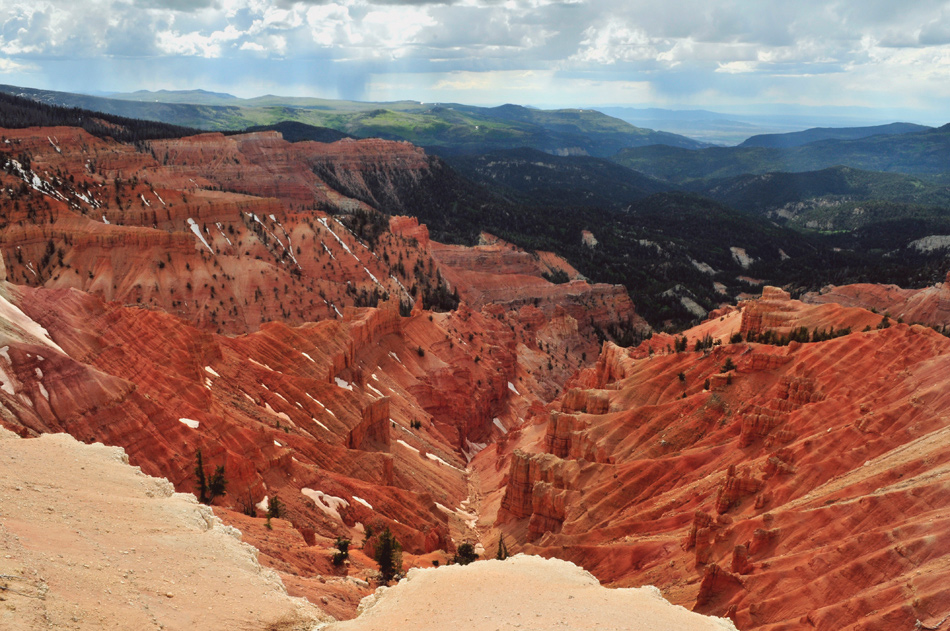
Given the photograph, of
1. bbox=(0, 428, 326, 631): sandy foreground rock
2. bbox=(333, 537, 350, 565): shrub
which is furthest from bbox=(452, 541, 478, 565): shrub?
bbox=(0, 428, 326, 631): sandy foreground rock

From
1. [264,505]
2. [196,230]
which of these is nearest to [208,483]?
[264,505]

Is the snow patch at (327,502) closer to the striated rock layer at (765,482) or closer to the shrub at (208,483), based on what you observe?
the shrub at (208,483)

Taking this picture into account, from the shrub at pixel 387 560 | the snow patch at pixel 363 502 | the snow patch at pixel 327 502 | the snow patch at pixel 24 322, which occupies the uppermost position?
the snow patch at pixel 24 322

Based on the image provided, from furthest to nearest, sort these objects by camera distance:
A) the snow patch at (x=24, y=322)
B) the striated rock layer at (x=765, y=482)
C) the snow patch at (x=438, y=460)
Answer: the snow patch at (x=438, y=460) → the snow patch at (x=24, y=322) → the striated rock layer at (x=765, y=482)

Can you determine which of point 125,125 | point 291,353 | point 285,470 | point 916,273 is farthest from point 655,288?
point 125,125

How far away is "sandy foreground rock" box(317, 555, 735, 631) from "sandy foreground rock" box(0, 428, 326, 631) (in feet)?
8.16

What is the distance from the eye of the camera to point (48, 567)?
52.6 feet

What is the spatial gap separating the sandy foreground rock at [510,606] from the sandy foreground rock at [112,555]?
2.49 metres

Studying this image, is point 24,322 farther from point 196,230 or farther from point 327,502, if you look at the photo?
point 196,230

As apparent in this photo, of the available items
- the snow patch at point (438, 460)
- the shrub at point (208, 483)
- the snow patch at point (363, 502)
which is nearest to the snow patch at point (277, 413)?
the snow patch at point (363, 502)

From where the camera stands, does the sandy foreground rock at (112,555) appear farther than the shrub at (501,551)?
No

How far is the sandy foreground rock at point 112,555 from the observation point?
15180 mm

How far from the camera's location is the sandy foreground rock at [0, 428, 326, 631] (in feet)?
49.8

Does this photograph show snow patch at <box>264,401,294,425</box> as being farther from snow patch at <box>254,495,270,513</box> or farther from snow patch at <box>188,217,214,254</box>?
snow patch at <box>188,217,214,254</box>
